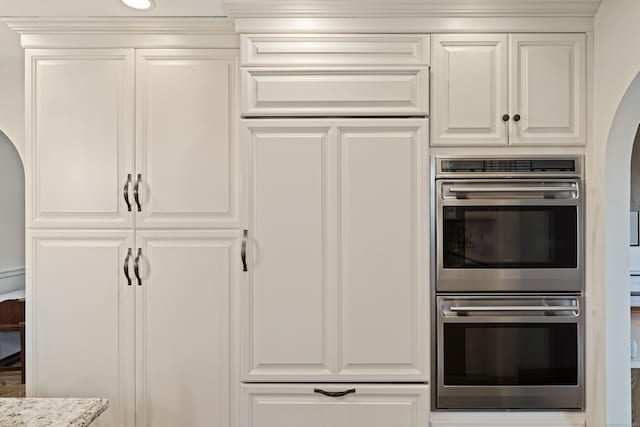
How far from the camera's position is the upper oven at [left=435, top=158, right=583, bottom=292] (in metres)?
2.06

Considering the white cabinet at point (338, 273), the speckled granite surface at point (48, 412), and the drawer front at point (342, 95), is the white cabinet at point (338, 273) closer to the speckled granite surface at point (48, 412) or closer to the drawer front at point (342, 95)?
the drawer front at point (342, 95)

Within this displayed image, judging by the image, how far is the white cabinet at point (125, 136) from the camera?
7.36ft

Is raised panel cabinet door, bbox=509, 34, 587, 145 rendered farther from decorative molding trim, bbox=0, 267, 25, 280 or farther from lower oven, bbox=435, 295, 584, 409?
decorative molding trim, bbox=0, 267, 25, 280

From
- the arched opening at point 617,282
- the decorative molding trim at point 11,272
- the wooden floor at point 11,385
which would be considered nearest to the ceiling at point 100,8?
the arched opening at point 617,282

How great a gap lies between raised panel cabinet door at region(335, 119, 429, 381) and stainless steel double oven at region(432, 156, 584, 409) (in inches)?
4.8

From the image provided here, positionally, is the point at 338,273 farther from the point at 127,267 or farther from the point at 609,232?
the point at 609,232

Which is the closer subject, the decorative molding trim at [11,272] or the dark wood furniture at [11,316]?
the dark wood furniture at [11,316]

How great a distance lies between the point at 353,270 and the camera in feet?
6.66

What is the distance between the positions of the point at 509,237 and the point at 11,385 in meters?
3.93

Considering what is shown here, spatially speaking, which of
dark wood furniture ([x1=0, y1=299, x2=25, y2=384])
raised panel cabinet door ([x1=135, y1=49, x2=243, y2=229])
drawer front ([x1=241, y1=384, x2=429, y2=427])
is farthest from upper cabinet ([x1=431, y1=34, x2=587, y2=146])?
dark wood furniture ([x1=0, y1=299, x2=25, y2=384])

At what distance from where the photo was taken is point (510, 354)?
208cm

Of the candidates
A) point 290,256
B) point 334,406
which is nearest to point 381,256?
point 290,256

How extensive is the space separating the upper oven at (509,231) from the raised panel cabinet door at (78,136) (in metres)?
1.52

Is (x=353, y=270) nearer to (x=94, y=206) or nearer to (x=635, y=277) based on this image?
(x=94, y=206)
